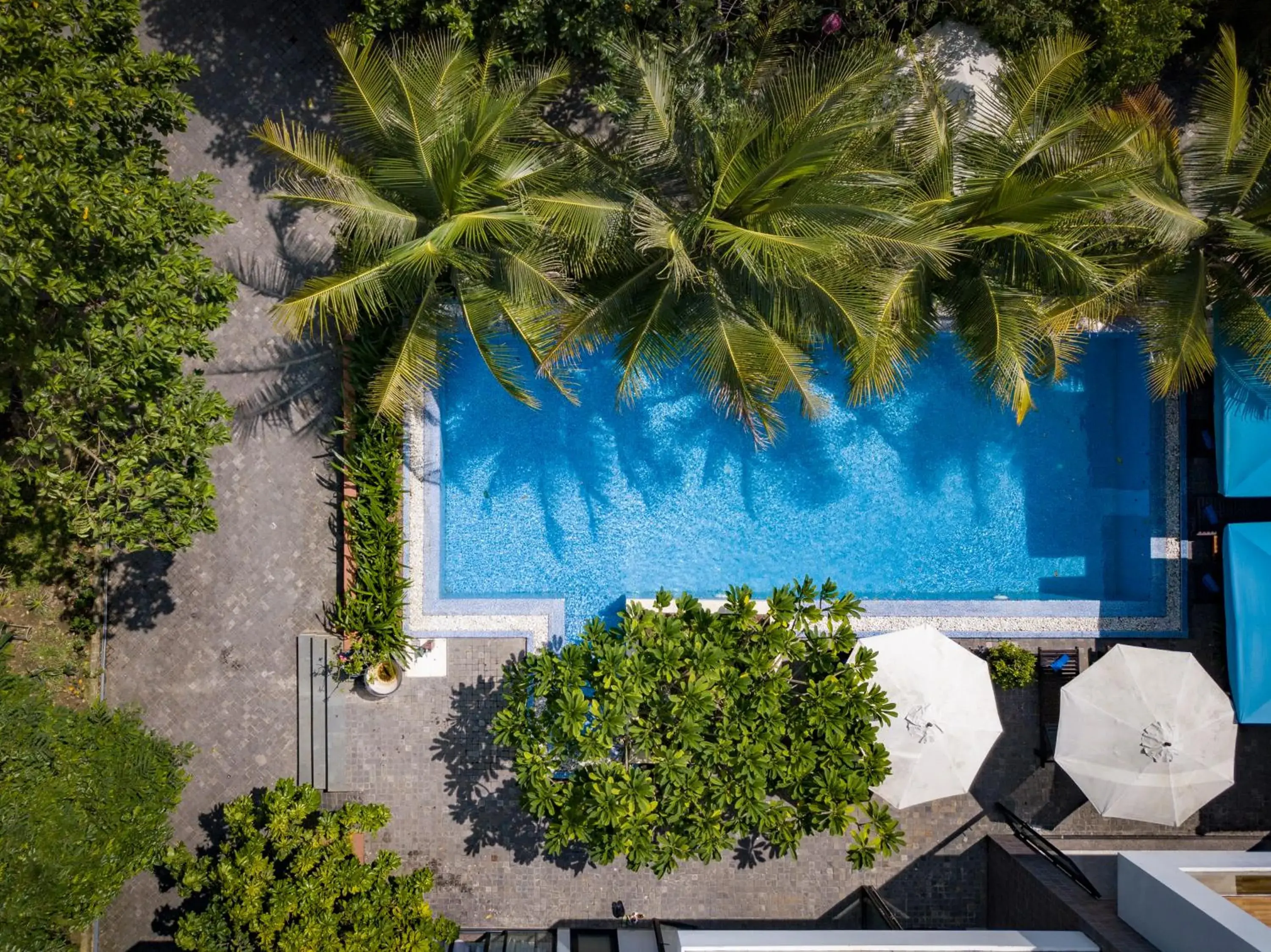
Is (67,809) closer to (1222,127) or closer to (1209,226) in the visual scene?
(1209,226)

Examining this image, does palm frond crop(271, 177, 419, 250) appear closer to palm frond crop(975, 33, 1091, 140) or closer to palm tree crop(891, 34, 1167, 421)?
palm tree crop(891, 34, 1167, 421)

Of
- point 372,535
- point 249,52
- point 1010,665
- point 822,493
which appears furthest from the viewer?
point 822,493

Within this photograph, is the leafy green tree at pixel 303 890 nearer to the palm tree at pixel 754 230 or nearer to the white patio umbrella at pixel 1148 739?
the palm tree at pixel 754 230

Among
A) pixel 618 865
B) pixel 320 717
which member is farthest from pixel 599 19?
pixel 618 865

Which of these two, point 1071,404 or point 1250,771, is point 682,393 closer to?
point 1071,404

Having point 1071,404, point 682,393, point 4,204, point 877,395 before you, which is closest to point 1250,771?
point 1071,404

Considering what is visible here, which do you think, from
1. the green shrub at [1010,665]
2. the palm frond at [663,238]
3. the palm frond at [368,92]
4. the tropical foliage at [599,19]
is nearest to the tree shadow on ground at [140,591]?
the palm frond at [368,92]
